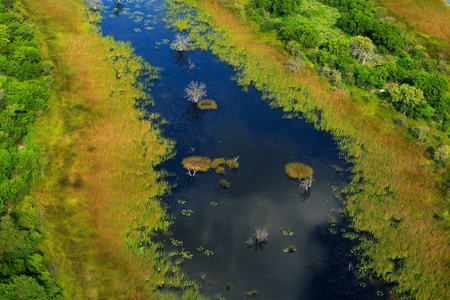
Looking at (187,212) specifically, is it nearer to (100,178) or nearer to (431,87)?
(100,178)

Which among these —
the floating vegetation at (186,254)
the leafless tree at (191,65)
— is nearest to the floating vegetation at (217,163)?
the floating vegetation at (186,254)

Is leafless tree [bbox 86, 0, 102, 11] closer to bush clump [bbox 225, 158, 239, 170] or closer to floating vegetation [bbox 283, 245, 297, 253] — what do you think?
bush clump [bbox 225, 158, 239, 170]

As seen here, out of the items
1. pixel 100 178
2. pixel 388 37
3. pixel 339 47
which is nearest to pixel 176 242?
pixel 100 178

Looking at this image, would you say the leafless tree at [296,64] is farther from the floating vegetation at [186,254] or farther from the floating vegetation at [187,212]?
the floating vegetation at [186,254]

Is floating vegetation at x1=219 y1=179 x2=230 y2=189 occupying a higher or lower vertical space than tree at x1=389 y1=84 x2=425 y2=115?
lower

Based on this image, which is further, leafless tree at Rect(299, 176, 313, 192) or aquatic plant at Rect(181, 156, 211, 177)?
aquatic plant at Rect(181, 156, 211, 177)

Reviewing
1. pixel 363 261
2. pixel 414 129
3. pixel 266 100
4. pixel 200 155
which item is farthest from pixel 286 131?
pixel 363 261

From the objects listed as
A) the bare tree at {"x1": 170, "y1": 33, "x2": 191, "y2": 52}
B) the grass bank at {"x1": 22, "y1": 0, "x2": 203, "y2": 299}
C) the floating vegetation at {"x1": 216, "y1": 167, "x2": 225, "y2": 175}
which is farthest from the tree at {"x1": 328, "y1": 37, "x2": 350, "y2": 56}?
the floating vegetation at {"x1": 216, "y1": 167, "x2": 225, "y2": 175}
